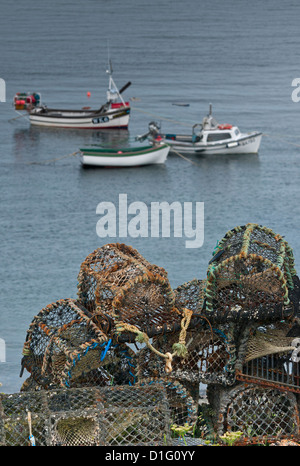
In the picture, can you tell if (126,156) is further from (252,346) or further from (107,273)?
(252,346)

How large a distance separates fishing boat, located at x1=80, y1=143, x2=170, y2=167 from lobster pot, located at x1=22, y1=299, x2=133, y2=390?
30076 millimetres

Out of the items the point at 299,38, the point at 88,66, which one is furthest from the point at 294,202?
the point at 299,38

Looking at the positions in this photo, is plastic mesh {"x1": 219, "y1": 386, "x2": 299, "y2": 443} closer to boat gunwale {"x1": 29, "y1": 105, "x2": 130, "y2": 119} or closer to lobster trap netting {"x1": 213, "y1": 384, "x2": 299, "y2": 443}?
lobster trap netting {"x1": 213, "y1": 384, "x2": 299, "y2": 443}

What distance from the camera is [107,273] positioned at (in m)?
8.65

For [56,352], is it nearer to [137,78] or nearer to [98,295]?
[98,295]

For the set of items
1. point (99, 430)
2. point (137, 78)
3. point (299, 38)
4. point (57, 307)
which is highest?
point (299, 38)

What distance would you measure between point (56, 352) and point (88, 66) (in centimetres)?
6059

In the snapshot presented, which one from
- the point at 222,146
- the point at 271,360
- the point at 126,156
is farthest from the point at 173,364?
the point at 222,146

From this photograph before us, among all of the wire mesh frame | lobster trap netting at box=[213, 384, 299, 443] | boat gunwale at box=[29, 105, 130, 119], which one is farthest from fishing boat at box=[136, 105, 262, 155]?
lobster trap netting at box=[213, 384, 299, 443]

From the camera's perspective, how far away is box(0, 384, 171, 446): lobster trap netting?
7023 millimetres

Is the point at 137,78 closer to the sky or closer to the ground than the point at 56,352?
closer to the sky

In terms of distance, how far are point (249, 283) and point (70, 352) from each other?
1.68m

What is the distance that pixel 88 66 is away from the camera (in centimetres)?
6731

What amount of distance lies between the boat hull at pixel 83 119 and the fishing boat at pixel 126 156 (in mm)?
6478
